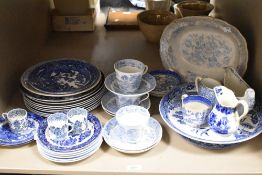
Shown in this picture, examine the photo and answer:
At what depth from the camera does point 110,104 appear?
3.03ft

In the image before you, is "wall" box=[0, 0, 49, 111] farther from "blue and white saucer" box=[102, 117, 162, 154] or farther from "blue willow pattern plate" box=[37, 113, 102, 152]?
"blue and white saucer" box=[102, 117, 162, 154]

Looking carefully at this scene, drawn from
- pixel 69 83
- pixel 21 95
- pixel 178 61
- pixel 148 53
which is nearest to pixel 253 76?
pixel 178 61

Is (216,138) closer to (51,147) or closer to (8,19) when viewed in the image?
(51,147)

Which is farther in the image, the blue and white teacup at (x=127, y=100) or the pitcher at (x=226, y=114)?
the blue and white teacup at (x=127, y=100)

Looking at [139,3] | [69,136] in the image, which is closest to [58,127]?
[69,136]

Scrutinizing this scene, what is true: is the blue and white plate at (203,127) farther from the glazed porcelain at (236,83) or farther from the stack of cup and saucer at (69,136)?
the stack of cup and saucer at (69,136)

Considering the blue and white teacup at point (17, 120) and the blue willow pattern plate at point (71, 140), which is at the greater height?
the blue and white teacup at point (17, 120)

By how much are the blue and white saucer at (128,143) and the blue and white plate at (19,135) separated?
6.8 inches

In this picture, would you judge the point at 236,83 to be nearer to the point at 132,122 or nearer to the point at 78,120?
the point at 132,122

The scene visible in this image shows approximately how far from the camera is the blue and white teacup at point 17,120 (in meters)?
0.83

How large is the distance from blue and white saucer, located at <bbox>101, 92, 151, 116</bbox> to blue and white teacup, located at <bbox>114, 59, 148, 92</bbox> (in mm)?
59

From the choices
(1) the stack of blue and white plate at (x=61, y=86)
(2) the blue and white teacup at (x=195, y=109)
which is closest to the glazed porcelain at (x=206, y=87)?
(2) the blue and white teacup at (x=195, y=109)

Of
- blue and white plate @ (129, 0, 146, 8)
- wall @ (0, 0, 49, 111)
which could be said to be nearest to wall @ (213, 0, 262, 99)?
blue and white plate @ (129, 0, 146, 8)

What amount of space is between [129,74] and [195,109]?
18 centimetres
